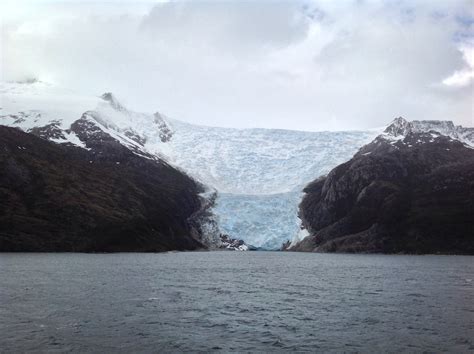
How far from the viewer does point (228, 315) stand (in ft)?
186

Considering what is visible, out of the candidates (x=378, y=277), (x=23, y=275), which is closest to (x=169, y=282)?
(x=23, y=275)

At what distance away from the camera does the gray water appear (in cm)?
4359

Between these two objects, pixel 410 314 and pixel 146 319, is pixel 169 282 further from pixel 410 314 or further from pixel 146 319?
pixel 410 314

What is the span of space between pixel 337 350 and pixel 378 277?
65.1 m

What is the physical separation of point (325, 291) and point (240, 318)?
27511 mm

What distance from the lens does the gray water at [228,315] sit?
43594mm

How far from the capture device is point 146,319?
53281 mm

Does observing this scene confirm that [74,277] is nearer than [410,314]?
No

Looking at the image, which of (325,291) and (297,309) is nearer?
(297,309)

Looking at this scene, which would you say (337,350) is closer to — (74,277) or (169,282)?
(169,282)

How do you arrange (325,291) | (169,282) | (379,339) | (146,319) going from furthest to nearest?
(169,282), (325,291), (146,319), (379,339)

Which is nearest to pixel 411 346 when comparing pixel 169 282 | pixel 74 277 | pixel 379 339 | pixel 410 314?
pixel 379 339

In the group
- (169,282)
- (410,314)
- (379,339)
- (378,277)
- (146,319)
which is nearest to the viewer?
(379,339)

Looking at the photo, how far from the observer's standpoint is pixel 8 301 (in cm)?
6028
